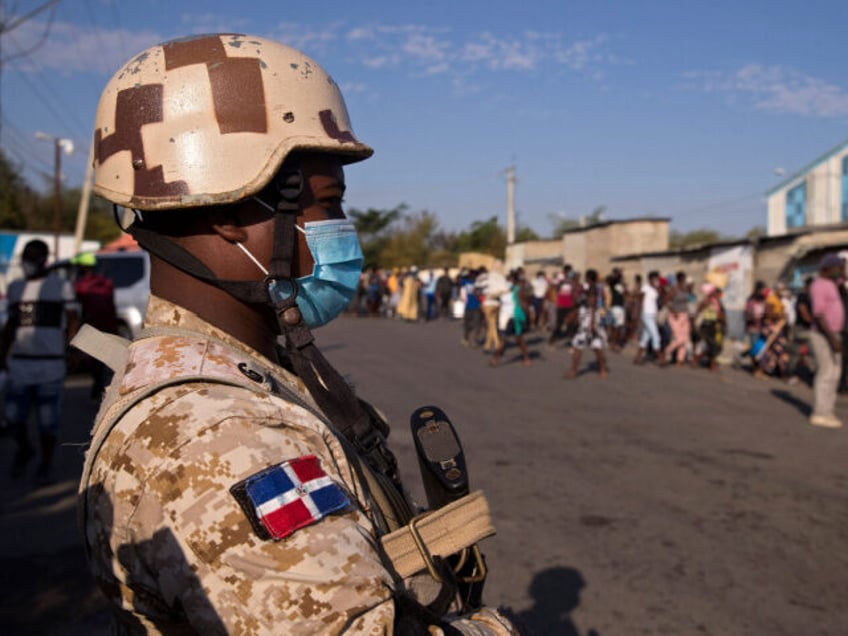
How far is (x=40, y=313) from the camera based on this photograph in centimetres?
583

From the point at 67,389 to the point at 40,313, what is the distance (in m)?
5.07

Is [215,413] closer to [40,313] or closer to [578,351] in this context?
[40,313]

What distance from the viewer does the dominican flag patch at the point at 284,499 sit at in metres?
1.06

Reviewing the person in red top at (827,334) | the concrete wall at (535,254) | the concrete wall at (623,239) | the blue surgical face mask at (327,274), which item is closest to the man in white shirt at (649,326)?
the person in red top at (827,334)

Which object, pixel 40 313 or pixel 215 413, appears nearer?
pixel 215 413

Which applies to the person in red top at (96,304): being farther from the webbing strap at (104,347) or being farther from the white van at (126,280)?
the webbing strap at (104,347)

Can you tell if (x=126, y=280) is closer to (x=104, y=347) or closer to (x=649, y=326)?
(x=649, y=326)

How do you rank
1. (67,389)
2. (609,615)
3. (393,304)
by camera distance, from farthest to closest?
(393,304) < (67,389) < (609,615)

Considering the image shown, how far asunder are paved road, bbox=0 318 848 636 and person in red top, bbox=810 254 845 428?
1.06 feet

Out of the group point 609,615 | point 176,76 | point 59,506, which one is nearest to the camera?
point 176,76

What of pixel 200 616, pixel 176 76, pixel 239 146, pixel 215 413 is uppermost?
pixel 176 76

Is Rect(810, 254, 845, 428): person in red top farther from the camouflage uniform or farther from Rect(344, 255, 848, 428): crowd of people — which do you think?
the camouflage uniform

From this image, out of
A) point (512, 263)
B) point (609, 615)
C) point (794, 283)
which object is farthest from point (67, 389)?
point (512, 263)

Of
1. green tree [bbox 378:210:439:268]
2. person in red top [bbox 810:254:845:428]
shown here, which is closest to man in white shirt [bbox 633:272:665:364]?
person in red top [bbox 810:254:845:428]
